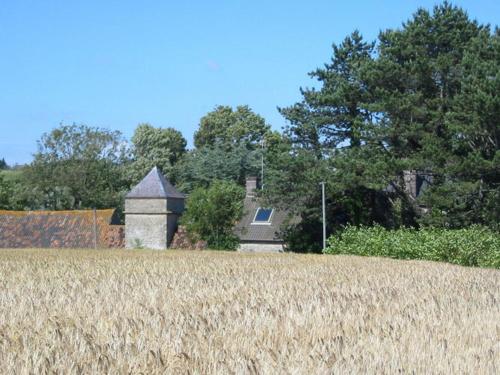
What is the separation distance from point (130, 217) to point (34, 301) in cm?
4991

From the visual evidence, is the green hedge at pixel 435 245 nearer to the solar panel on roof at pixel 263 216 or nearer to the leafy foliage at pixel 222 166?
the solar panel on roof at pixel 263 216

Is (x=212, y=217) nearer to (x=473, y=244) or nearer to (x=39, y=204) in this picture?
(x=473, y=244)

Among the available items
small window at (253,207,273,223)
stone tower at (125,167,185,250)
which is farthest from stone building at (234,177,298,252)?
stone tower at (125,167,185,250)

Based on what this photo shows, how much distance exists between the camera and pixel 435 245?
36.8 m

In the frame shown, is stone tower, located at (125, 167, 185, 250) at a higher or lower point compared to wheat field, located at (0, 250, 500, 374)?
higher

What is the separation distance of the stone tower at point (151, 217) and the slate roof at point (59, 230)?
2.32 metres

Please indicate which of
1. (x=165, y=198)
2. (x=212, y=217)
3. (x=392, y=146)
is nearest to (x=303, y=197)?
(x=392, y=146)

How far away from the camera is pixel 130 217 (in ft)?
200

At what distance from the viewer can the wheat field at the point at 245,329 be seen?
6617mm

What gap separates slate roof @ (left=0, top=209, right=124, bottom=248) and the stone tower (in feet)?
7.61

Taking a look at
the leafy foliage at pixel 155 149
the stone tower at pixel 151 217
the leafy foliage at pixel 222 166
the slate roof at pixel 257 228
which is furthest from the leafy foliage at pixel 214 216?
the leafy foliage at pixel 155 149

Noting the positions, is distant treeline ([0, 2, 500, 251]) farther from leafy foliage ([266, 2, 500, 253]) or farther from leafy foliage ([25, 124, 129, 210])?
leafy foliage ([25, 124, 129, 210])

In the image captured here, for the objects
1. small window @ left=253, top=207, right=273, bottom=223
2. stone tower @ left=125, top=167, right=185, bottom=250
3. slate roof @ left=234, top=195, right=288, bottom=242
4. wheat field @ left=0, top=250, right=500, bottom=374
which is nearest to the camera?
wheat field @ left=0, top=250, right=500, bottom=374

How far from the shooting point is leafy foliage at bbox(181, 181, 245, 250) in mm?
56094
